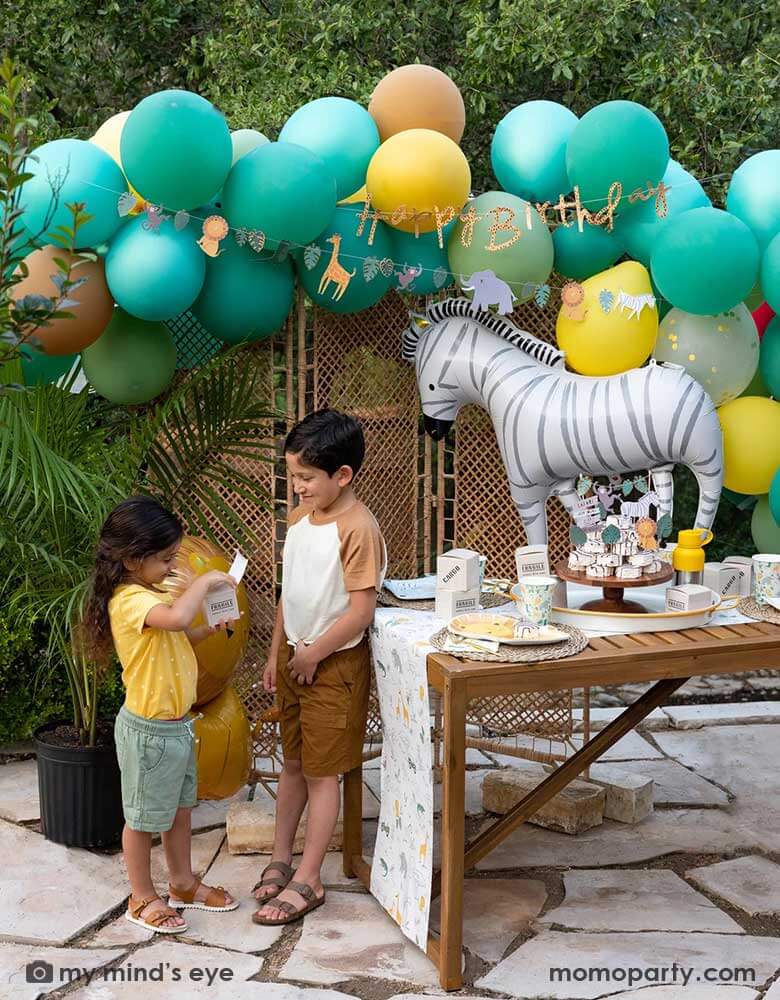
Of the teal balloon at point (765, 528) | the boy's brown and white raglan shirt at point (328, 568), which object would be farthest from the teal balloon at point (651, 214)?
the boy's brown and white raglan shirt at point (328, 568)

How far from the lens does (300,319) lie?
4586 mm

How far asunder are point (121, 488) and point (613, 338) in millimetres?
1747

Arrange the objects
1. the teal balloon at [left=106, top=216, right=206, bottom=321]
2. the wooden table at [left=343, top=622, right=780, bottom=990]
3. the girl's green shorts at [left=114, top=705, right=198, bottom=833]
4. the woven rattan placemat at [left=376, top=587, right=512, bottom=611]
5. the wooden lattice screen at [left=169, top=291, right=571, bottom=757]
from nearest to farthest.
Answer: the wooden table at [left=343, top=622, right=780, bottom=990]
the girl's green shorts at [left=114, top=705, right=198, bottom=833]
the woven rattan placemat at [left=376, top=587, right=512, bottom=611]
the teal balloon at [left=106, top=216, right=206, bottom=321]
the wooden lattice screen at [left=169, top=291, right=571, bottom=757]

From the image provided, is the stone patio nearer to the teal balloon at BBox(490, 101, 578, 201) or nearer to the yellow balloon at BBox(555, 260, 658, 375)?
the yellow balloon at BBox(555, 260, 658, 375)

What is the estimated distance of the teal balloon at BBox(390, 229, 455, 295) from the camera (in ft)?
14.6

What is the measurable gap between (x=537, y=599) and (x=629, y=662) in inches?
12.1

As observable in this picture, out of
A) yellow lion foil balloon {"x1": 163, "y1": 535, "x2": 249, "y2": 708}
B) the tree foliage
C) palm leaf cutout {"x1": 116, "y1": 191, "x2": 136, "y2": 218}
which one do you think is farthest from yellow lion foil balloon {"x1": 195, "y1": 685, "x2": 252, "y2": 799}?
the tree foliage

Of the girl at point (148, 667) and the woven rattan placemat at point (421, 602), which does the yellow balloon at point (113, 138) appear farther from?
the woven rattan placemat at point (421, 602)

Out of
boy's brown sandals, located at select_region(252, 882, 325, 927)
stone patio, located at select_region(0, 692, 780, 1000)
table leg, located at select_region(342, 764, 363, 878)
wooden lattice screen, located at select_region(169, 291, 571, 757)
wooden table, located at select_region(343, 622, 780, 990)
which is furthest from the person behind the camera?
wooden lattice screen, located at select_region(169, 291, 571, 757)

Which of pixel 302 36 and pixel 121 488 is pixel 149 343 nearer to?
pixel 121 488

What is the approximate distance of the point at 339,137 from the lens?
430 cm

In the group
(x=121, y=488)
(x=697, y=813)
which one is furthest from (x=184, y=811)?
(x=697, y=813)

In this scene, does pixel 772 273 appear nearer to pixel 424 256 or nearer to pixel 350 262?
pixel 424 256

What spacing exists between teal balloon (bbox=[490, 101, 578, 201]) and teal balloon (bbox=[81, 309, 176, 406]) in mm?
1371
